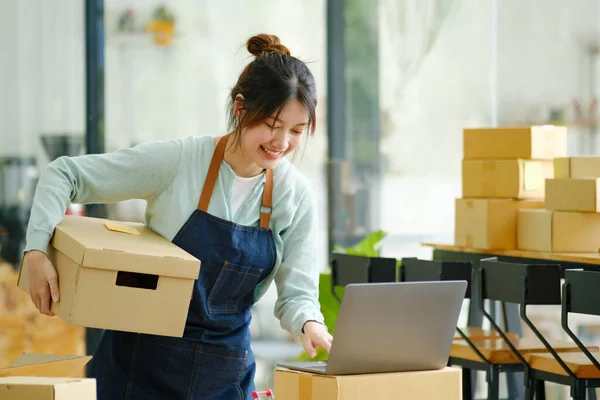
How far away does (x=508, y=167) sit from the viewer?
3779 mm

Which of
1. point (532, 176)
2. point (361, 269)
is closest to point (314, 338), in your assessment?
point (361, 269)

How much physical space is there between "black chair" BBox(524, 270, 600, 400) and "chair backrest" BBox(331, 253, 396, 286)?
574mm

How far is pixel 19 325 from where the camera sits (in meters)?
4.38

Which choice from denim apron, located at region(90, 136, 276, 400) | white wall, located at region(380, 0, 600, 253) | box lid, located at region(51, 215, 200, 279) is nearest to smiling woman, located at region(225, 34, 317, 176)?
denim apron, located at region(90, 136, 276, 400)

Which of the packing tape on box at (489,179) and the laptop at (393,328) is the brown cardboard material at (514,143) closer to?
the packing tape on box at (489,179)

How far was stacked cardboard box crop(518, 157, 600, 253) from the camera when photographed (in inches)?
137

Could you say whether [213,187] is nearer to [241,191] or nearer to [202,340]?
[241,191]

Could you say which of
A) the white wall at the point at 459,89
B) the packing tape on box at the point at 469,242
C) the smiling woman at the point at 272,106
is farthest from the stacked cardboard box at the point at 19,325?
the smiling woman at the point at 272,106

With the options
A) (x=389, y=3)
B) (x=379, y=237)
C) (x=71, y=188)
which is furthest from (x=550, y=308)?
(x=71, y=188)

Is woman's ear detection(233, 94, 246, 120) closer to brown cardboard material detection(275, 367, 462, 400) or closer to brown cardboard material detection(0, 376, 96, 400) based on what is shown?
brown cardboard material detection(275, 367, 462, 400)

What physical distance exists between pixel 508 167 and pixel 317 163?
1.29 metres

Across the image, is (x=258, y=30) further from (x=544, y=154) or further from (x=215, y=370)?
(x=215, y=370)

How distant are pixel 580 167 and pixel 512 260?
0.46m

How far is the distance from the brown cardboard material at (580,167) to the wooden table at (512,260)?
0.93ft
